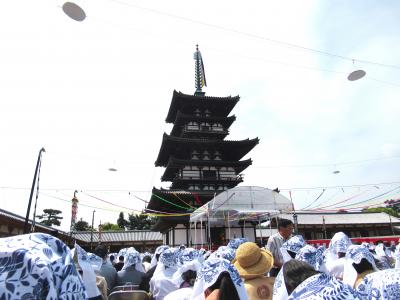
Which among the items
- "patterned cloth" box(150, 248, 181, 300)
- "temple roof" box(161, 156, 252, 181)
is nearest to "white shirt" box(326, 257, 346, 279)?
"patterned cloth" box(150, 248, 181, 300)

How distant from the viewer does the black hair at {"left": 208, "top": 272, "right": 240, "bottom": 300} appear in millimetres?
2006

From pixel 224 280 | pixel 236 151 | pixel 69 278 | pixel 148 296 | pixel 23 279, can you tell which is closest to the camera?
pixel 23 279

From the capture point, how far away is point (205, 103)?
27156 mm

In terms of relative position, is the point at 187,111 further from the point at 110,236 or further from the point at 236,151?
the point at 110,236

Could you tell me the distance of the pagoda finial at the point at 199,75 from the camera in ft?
96.0

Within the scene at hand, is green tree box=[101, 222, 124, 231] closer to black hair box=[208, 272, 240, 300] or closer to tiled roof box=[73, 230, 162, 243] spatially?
tiled roof box=[73, 230, 162, 243]

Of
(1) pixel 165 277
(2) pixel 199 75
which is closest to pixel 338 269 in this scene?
(1) pixel 165 277

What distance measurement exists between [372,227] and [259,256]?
105 feet

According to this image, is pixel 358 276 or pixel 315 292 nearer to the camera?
pixel 315 292

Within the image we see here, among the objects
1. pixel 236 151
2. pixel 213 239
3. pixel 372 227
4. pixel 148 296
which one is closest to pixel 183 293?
pixel 148 296

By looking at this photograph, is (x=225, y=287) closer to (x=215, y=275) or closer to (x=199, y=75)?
(x=215, y=275)

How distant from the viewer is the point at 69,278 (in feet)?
3.77

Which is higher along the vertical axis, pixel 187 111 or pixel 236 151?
pixel 187 111

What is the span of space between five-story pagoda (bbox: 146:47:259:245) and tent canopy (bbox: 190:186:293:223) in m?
5.53
